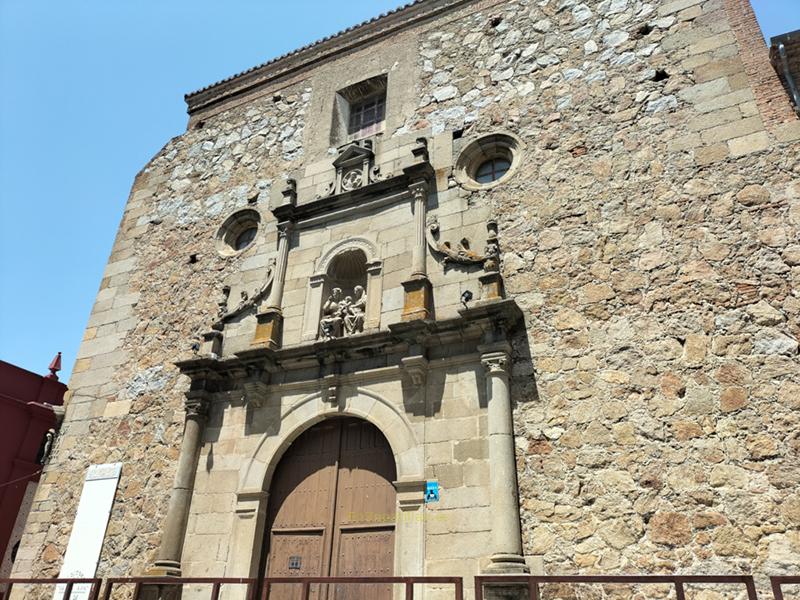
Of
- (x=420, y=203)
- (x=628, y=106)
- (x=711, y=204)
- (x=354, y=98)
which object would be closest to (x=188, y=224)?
(x=354, y=98)

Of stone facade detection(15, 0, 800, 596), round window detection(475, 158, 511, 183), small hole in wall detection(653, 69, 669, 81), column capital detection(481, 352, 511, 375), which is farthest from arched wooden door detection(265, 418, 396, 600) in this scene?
small hole in wall detection(653, 69, 669, 81)

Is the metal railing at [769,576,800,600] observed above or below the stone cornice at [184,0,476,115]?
below

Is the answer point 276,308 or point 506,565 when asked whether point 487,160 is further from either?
point 506,565

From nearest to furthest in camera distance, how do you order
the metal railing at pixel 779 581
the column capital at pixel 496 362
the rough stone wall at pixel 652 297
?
1. the metal railing at pixel 779 581
2. the rough stone wall at pixel 652 297
3. the column capital at pixel 496 362

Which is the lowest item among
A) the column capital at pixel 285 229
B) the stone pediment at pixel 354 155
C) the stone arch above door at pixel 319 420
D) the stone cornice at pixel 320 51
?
the stone arch above door at pixel 319 420

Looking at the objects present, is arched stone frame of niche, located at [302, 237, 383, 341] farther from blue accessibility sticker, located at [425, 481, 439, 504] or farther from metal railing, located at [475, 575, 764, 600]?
metal railing, located at [475, 575, 764, 600]

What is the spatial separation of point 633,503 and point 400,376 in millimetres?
2821

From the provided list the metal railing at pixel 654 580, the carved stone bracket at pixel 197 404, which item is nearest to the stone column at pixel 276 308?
the carved stone bracket at pixel 197 404

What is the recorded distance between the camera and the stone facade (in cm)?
544

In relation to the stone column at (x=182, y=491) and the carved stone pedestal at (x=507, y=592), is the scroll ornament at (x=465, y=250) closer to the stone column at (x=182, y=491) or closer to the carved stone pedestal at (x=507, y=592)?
the carved stone pedestal at (x=507, y=592)

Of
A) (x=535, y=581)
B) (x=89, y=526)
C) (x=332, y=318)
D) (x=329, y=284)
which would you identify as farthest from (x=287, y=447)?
(x=535, y=581)

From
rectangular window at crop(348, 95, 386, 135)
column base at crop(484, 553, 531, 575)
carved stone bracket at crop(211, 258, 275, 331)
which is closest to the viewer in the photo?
column base at crop(484, 553, 531, 575)

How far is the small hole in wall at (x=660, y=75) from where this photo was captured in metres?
7.28

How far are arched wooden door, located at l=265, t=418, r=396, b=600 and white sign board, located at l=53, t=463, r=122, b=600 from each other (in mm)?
2584
